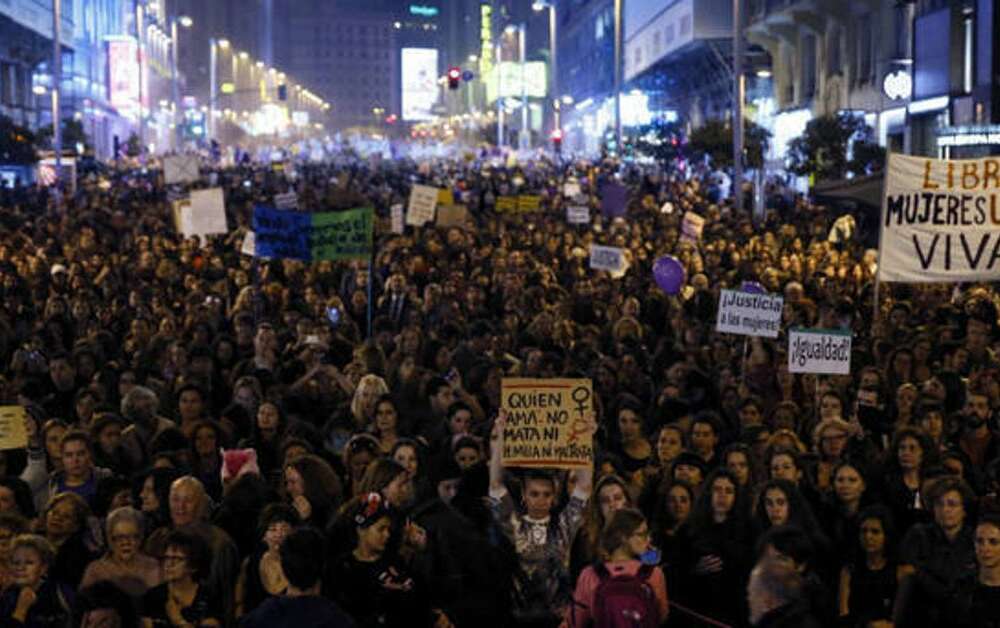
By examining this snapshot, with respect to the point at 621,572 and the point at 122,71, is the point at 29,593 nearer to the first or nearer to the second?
the point at 621,572

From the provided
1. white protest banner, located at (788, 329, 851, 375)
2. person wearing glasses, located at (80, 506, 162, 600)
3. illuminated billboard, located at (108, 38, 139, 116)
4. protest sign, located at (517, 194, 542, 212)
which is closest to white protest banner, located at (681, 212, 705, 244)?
protest sign, located at (517, 194, 542, 212)

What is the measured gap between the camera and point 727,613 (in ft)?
24.8

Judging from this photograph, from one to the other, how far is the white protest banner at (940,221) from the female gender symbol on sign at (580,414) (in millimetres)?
5047

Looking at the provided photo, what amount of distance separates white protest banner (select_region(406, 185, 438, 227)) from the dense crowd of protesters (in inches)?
214

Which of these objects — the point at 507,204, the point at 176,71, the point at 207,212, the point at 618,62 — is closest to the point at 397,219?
the point at 207,212

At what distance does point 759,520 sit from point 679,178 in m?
47.4

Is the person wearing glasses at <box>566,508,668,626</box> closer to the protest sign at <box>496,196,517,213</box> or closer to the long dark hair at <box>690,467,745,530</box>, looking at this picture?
the long dark hair at <box>690,467,745,530</box>

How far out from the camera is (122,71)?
4168 inches

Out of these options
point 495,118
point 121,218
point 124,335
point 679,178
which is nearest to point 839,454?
point 124,335

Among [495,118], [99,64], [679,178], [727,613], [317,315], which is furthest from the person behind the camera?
[495,118]

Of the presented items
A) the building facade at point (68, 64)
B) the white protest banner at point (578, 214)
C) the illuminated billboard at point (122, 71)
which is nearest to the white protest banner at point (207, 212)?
the white protest banner at point (578, 214)

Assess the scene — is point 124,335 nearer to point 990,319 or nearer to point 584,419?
point 990,319

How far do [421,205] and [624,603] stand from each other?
19287 millimetres

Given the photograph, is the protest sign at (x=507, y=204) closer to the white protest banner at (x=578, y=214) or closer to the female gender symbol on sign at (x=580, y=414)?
the white protest banner at (x=578, y=214)
